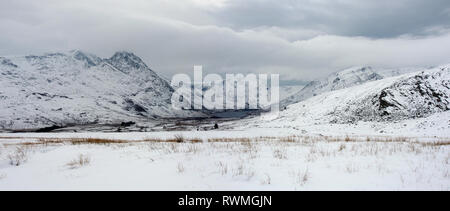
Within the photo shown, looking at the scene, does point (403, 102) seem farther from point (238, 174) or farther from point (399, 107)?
point (238, 174)

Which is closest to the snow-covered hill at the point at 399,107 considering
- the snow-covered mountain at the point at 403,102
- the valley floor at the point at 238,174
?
the snow-covered mountain at the point at 403,102

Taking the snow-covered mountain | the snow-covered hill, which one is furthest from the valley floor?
the snow-covered mountain

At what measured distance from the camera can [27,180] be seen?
7059 millimetres

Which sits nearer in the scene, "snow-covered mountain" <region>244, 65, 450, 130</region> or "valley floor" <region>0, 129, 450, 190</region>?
"valley floor" <region>0, 129, 450, 190</region>

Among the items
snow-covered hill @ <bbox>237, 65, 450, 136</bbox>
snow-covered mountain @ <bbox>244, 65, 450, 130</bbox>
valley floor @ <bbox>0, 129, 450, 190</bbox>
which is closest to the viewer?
valley floor @ <bbox>0, 129, 450, 190</bbox>

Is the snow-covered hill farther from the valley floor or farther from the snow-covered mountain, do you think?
the valley floor

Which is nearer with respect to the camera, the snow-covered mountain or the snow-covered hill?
the snow-covered hill

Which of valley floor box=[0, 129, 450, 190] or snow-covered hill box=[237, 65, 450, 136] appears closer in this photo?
valley floor box=[0, 129, 450, 190]

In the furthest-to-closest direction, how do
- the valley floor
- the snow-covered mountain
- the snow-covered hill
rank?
the snow-covered mountain → the snow-covered hill → the valley floor

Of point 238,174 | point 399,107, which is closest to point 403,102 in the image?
point 399,107

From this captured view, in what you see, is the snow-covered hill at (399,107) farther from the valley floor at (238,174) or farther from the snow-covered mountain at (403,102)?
the valley floor at (238,174)
